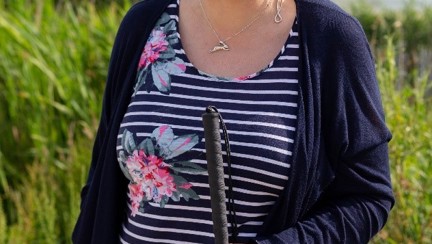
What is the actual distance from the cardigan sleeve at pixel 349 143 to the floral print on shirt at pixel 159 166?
0.25 meters

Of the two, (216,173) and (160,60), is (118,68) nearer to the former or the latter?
(160,60)

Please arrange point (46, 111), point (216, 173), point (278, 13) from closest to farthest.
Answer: point (216, 173)
point (278, 13)
point (46, 111)

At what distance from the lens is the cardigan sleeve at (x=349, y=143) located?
215 cm

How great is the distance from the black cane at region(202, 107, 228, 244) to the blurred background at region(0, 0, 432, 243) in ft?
5.20

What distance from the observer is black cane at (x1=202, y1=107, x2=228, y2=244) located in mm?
1959

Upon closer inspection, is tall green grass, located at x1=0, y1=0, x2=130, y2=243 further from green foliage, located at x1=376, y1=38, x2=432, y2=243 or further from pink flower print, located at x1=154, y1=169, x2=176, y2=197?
pink flower print, located at x1=154, y1=169, x2=176, y2=197

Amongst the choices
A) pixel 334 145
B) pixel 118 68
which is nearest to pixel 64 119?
pixel 118 68

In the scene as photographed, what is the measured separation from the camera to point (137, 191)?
230 centimetres

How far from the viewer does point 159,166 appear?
7.29 feet

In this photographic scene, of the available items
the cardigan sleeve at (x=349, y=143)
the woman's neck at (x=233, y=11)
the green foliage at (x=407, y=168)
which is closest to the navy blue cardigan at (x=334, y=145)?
the cardigan sleeve at (x=349, y=143)

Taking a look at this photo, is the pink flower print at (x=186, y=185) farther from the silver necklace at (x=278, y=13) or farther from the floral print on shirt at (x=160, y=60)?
the silver necklace at (x=278, y=13)

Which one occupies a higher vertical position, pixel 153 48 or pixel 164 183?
pixel 153 48

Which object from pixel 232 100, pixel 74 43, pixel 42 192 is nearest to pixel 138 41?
pixel 232 100

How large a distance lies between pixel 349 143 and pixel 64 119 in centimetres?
320
